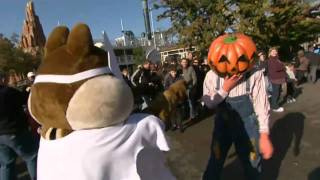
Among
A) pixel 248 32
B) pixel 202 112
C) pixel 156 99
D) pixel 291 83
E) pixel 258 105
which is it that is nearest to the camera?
pixel 156 99

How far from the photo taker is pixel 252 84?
141 inches

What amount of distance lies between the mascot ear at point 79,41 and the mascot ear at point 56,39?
5.1 inches

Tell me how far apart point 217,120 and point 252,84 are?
0.45 m

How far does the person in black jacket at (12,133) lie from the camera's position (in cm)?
461

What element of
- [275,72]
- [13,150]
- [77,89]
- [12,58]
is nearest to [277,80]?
[275,72]

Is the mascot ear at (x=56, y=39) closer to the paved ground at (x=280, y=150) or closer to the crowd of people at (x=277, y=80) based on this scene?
the paved ground at (x=280, y=150)

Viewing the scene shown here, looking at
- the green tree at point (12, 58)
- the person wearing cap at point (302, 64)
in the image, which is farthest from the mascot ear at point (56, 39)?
the green tree at point (12, 58)

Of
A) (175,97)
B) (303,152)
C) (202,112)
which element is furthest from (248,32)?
(175,97)

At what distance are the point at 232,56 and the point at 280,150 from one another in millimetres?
2744

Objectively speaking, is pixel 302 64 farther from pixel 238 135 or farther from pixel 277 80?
pixel 238 135

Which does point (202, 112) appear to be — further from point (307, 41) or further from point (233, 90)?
point (307, 41)

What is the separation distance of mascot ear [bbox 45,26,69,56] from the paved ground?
329cm

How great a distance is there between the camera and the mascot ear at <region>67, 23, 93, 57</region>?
198 centimetres

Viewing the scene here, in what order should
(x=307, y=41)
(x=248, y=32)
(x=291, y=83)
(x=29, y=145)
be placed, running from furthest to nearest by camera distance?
(x=307, y=41) → (x=248, y=32) → (x=291, y=83) → (x=29, y=145)
